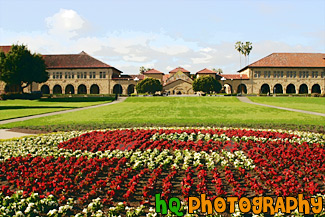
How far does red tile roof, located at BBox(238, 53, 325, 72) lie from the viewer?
7544 centimetres

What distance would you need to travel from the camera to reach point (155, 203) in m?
5.52

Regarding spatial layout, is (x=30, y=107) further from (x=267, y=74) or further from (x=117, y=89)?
(x=267, y=74)

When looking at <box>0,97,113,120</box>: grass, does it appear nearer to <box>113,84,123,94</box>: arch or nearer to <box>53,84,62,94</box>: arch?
<box>113,84,123,94</box>: arch

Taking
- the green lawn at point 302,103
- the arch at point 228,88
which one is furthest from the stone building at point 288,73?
the green lawn at point 302,103

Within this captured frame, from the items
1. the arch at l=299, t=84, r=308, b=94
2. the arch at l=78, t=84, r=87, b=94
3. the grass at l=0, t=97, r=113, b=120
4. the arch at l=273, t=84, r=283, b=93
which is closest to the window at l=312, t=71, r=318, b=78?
the arch at l=299, t=84, r=308, b=94

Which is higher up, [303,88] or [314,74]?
[314,74]

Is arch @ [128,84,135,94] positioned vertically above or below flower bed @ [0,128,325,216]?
above

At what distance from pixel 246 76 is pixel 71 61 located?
47.7 metres

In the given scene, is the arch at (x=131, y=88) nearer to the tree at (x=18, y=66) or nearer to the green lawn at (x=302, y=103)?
the tree at (x=18, y=66)

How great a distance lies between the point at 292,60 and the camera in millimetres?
76688

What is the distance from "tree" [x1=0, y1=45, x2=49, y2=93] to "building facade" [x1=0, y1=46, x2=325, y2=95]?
19039 millimetres

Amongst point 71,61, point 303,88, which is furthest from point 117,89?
point 303,88

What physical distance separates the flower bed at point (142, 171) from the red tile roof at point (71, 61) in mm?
68221

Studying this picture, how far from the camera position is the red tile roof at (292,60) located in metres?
75.4
